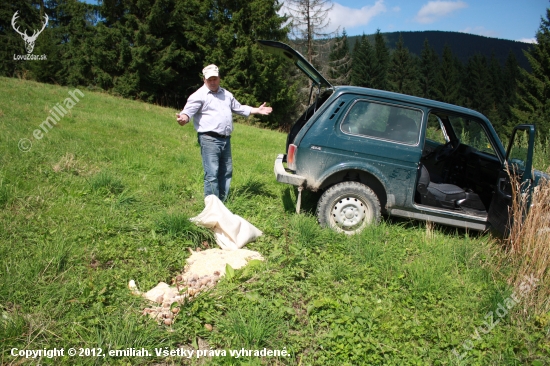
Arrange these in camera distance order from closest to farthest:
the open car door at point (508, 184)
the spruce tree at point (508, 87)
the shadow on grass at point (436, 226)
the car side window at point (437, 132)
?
the open car door at point (508, 184), the shadow on grass at point (436, 226), the car side window at point (437, 132), the spruce tree at point (508, 87)

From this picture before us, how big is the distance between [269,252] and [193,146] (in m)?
6.10

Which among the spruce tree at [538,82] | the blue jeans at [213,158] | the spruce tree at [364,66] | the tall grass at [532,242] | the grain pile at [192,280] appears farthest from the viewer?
the spruce tree at [364,66]

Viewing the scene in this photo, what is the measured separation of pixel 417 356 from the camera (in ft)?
9.05

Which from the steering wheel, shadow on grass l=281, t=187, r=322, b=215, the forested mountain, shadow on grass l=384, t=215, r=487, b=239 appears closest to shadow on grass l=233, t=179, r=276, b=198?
shadow on grass l=281, t=187, r=322, b=215

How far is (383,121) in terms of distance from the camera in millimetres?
4793

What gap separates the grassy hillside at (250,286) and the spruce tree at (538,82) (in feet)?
129

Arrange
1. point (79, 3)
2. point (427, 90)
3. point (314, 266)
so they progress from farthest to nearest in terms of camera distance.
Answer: point (427, 90) → point (79, 3) → point (314, 266)

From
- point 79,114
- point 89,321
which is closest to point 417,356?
point 89,321

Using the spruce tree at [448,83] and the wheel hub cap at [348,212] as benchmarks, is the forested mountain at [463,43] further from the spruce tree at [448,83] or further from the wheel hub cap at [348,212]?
the wheel hub cap at [348,212]

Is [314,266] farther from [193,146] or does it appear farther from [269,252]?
[193,146]

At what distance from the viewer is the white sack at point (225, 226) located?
4262mm

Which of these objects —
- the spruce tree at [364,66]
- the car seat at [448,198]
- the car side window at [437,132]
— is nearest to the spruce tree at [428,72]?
the spruce tree at [364,66]

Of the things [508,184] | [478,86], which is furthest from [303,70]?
[478,86]

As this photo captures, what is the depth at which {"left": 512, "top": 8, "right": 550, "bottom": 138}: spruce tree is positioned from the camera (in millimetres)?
35938
